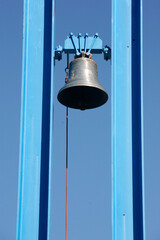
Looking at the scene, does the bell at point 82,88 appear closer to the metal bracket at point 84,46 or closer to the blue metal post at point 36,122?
the metal bracket at point 84,46

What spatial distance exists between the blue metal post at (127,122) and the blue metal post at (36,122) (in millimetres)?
654

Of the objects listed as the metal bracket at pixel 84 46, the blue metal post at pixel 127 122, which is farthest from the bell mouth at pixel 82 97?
the blue metal post at pixel 127 122

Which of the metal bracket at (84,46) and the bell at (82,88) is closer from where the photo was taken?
the bell at (82,88)

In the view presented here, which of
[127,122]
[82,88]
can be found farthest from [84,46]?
[127,122]

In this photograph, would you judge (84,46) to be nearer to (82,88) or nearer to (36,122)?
(82,88)

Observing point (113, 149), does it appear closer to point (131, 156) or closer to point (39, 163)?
point (131, 156)

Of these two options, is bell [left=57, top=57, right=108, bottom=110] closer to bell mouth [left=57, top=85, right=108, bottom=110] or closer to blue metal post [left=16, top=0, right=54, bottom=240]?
bell mouth [left=57, top=85, right=108, bottom=110]

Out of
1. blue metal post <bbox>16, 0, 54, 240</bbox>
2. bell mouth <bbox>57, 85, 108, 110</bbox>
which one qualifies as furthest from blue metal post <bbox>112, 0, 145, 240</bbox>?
blue metal post <bbox>16, 0, 54, 240</bbox>

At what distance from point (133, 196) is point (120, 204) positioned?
0.21m

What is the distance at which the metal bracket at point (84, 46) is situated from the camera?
21.4 feet

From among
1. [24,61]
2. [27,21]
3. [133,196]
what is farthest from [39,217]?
[27,21]

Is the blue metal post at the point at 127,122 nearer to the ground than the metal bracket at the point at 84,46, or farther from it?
nearer to the ground

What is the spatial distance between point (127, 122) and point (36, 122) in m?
0.91

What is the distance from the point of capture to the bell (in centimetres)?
630
